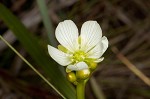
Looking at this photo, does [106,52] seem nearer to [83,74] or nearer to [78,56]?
[78,56]

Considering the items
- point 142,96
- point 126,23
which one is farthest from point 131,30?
point 142,96

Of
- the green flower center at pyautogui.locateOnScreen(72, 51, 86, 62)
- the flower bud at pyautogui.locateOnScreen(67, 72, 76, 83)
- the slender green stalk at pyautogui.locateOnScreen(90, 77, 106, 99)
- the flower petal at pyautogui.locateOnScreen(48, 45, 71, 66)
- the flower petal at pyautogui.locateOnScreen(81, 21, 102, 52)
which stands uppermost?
the slender green stalk at pyautogui.locateOnScreen(90, 77, 106, 99)

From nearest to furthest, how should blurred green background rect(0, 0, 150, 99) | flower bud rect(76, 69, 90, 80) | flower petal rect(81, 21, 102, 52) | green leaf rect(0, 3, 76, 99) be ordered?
flower bud rect(76, 69, 90, 80) → flower petal rect(81, 21, 102, 52) → green leaf rect(0, 3, 76, 99) → blurred green background rect(0, 0, 150, 99)

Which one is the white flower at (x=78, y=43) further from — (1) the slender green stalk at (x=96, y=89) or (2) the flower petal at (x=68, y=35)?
(1) the slender green stalk at (x=96, y=89)

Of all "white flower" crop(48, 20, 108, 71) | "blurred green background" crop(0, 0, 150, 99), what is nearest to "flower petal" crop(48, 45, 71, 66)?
"white flower" crop(48, 20, 108, 71)

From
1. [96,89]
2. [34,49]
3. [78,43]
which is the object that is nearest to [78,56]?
[78,43]

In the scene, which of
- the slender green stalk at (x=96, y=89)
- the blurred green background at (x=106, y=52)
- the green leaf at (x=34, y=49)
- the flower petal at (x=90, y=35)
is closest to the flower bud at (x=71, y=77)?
the flower petal at (x=90, y=35)

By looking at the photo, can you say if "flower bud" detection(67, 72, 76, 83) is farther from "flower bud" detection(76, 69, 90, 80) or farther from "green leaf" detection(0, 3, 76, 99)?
"green leaf" detection(0, 3, 76, 99)
